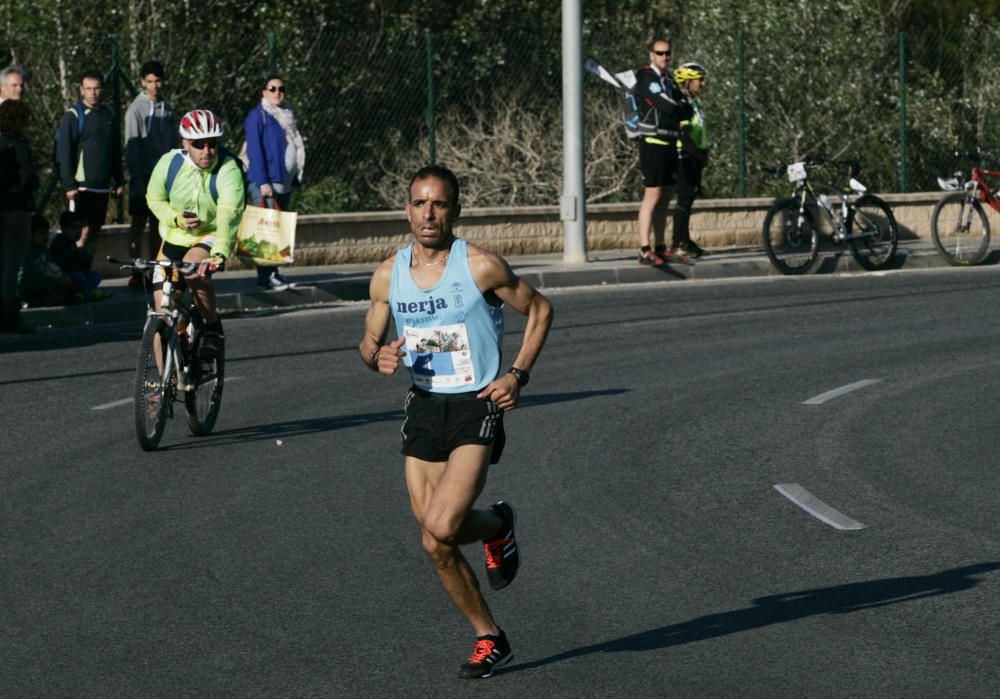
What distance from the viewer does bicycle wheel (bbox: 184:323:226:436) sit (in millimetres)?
11289

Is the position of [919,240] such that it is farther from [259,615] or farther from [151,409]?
[259,615]

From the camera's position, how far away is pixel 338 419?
12.1 metres

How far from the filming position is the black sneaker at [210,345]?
1138 cm

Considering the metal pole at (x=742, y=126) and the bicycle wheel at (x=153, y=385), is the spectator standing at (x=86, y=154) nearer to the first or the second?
the bicycle wheel at (x=153, y=385)

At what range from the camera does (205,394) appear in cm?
1151

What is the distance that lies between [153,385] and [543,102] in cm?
1466

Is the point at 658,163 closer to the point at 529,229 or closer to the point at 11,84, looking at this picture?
the point at 529,229

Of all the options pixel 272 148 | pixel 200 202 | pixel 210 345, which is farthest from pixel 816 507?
pixel 272 148

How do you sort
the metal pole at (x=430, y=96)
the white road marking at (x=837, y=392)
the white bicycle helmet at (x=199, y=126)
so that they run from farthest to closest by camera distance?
the metal pole at (x=430, y=96) → the white road marking at (x=837, y=392) → the white bicycle helmet at (x=199, y=126)

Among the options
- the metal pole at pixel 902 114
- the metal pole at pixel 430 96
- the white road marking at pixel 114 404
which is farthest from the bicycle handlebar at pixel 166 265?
the metal pole at pixel 902 114

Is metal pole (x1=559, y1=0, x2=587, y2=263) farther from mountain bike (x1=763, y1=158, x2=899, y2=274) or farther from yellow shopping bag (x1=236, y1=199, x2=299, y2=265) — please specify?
yellow shopping bag (x1=236, y1=199, x2=299, y2=265)

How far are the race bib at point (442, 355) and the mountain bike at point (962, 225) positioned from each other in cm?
1517

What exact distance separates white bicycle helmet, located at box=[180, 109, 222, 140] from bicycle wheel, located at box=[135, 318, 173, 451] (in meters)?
1.13

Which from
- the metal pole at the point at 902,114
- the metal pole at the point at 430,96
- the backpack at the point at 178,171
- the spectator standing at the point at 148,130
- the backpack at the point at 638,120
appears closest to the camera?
the backpack at the point at 178,171
